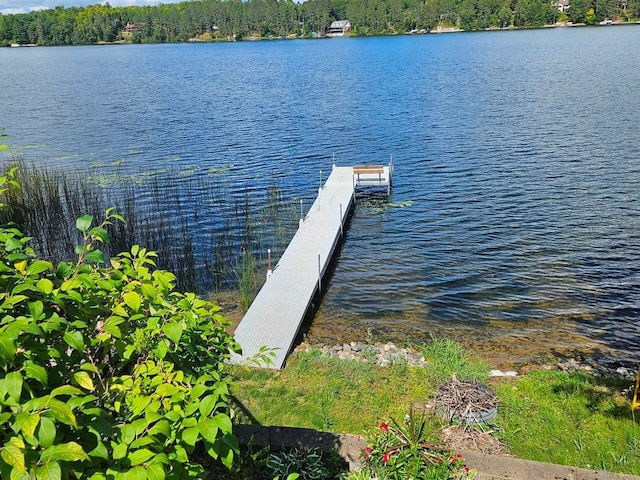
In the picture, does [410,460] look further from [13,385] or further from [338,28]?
[338,28]

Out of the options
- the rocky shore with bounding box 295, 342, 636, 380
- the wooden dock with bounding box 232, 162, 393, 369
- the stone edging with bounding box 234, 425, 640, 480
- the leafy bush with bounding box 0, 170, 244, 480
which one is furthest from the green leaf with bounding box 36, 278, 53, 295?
the rocky shore with bounding box 295, 342, 636, 380

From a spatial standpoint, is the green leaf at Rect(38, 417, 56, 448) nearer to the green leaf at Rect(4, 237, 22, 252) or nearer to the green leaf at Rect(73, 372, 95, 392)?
the green leaf at Rect(73, 372, 95, 392)

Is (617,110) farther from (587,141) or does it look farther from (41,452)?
(41,452)

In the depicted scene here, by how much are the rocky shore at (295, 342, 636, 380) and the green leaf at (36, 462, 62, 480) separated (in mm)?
7684

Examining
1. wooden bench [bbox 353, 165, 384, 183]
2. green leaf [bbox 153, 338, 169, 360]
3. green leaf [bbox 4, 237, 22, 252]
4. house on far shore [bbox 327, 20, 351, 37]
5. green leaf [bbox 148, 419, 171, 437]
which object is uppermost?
house on far shore [bbox 327, 20, 351, 37]

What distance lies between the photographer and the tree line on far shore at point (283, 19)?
435ft

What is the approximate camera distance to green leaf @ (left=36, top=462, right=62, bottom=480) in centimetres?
172

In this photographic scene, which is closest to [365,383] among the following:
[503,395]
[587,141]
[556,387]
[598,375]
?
[503,395]

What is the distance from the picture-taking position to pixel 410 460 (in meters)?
4.87

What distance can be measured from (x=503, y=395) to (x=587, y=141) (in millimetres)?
22011

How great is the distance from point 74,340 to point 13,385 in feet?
1.09

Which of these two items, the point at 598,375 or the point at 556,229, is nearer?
the point at 598,375

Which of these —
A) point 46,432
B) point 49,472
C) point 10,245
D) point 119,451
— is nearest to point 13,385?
point 46,432

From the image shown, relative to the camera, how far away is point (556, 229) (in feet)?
54.4
